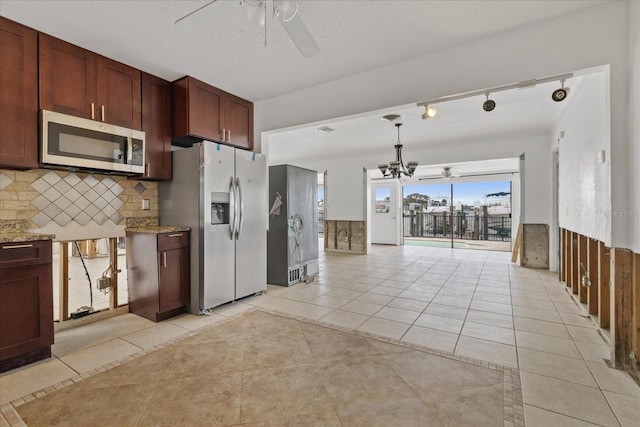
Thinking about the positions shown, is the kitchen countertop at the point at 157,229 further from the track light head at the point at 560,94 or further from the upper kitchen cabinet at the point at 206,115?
the track light head at the point at 560,94

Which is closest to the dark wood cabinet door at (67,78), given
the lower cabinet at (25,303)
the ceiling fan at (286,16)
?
the lower cabinet at (25,303)

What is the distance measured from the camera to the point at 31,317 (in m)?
2.13

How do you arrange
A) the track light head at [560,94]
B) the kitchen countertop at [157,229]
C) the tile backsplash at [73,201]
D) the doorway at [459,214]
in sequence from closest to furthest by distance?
1. the track light head at [560,94]
2. the tile backsplash at [73,201]
3. the kitchen countertop at [157,229]
4. the doorway at [459,214]

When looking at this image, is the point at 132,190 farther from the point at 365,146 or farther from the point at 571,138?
the point at 571,138

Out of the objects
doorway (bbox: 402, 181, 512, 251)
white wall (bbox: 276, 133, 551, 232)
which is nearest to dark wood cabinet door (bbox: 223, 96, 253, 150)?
white wall (bbox: 276, 133, 551, 232)

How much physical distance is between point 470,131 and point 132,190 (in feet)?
18.0

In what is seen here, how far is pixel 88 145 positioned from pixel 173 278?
1.48 metres

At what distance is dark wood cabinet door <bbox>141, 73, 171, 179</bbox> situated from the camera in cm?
313

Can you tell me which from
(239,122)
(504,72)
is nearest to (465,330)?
Answer: (504,72)

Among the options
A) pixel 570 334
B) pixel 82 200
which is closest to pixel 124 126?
pixel 82 200

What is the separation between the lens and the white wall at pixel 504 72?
2045 millimetres

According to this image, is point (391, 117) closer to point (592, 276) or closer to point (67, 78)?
point (592, 276)

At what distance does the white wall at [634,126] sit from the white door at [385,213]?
749 cm

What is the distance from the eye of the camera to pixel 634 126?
194 centimetres
